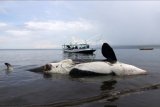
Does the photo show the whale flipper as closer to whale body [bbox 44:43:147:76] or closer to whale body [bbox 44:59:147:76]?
whale body [bbox 44:43:147:76]

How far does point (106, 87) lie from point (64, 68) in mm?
4797

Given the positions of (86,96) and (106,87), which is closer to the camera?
(86,96)

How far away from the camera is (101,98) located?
11078mm

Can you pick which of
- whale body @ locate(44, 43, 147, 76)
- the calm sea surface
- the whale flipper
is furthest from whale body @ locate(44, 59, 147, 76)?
the calm sea surface

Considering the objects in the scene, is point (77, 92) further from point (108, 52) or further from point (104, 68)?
point (108, 52)

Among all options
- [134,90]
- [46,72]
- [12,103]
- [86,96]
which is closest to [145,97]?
[134,90]

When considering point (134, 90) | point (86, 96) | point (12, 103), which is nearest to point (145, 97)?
point (134, 90)

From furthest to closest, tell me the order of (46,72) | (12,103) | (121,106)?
(46,72), (12,103), (121,106)

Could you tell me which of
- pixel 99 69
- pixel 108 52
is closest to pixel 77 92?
pixel 99 69

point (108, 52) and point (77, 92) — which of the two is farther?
point (108, 52)

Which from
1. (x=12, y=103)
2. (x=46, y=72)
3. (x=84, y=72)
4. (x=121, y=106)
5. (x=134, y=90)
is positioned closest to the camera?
(x=121, y=106)

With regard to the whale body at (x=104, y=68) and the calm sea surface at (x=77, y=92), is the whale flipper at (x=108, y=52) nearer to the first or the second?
the whale body at (x=104, y=68)

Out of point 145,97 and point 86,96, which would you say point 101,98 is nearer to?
point 86,96

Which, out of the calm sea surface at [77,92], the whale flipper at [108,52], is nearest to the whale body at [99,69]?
the whale flipper at [108,52]
